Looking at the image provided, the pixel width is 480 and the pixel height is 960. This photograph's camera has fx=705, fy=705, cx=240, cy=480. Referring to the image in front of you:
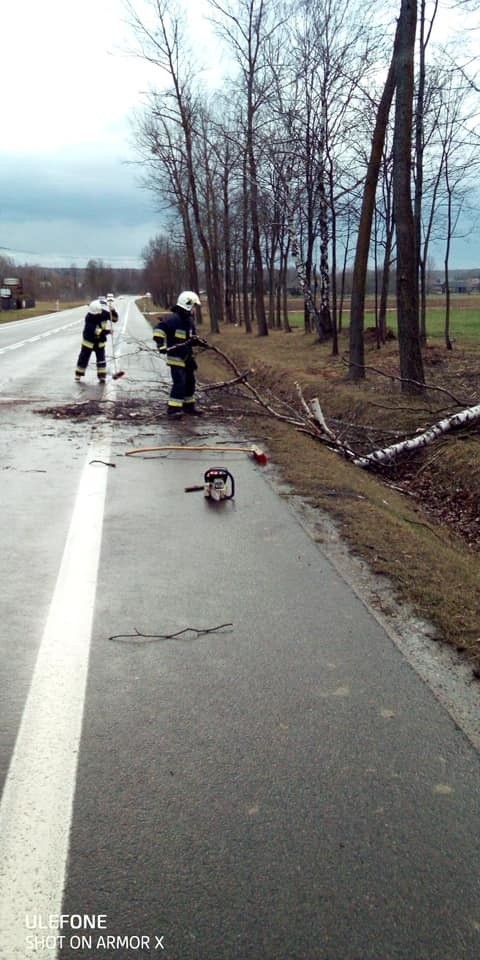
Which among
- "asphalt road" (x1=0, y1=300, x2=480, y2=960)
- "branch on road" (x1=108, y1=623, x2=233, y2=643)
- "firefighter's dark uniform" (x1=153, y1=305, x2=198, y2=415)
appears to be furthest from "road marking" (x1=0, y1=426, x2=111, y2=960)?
"firefighter's dark uniform" (x1=153, y1=305, x2=198, y2=415)

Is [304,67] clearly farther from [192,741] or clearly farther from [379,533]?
[192,741]

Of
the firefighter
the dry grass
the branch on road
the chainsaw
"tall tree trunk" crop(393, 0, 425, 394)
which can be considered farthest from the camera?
the firefighter

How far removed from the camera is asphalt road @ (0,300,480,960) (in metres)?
2.10

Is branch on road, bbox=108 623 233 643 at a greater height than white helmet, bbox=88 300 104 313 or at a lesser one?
lesser

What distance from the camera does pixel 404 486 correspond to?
873 centimetres

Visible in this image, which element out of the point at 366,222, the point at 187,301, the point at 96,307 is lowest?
the point at 187,301

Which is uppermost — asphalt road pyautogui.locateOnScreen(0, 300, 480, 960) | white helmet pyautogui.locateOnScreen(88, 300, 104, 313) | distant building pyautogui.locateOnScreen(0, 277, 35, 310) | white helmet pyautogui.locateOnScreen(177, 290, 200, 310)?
distant building pyautogui.locateOnScreen(0, 277, 35, 310)

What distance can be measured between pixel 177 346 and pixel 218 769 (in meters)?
9.07

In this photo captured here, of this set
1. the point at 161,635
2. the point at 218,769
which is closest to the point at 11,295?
the point at 161,635

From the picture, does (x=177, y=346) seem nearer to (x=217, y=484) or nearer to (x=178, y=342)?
(x=178, y=342)

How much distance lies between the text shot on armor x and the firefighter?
15.0 feet

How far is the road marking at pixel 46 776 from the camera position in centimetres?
217

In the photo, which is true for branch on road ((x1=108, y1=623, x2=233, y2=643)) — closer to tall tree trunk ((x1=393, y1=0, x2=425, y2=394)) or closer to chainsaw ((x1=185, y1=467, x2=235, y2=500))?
chainsaw ((x1=185, y1=467, x2=235, y2=500))

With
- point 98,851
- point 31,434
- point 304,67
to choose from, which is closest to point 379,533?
point 98,851
